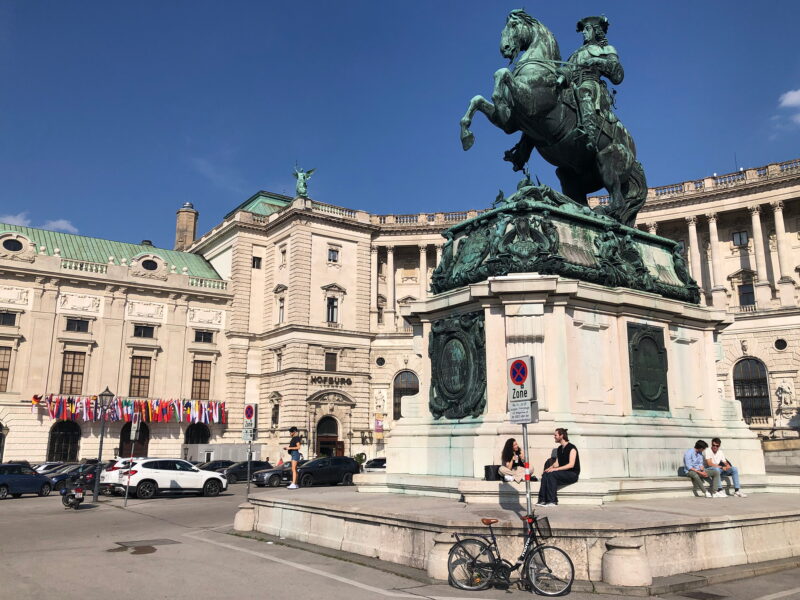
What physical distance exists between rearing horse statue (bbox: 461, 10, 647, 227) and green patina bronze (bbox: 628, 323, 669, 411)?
3068 millimetres

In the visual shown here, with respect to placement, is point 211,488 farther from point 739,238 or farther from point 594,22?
point 739,238

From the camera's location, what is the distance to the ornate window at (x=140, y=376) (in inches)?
2152

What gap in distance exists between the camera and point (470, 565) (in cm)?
842

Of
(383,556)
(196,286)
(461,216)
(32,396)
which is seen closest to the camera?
(383,556)

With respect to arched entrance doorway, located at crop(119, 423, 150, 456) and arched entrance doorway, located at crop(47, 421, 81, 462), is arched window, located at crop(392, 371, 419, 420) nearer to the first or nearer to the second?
arched entrance doorway, located at crop(119, 423, 150, 456)

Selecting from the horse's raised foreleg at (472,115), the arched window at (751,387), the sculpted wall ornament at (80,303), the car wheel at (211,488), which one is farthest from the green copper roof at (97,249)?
the horse's raised foreleg at (472,115)

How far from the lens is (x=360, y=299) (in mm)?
63031

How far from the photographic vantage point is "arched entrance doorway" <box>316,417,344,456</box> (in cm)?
5753

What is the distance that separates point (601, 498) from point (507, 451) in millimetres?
1598

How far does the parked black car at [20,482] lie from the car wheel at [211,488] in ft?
25.5

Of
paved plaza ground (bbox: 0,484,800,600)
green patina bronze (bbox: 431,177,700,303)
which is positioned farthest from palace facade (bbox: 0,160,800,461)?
green patina bronze (bbox: 431,177,700,303)

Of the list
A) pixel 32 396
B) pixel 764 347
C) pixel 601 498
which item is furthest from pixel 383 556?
pixel 764 347

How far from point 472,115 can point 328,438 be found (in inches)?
1822

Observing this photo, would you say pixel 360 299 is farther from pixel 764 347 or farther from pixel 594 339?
pixel 594 339
